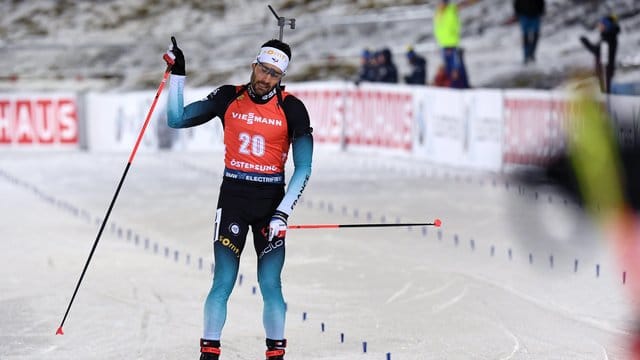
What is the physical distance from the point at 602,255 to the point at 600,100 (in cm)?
584

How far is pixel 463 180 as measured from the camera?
61.7 feet

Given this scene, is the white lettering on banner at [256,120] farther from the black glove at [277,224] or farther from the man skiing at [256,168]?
the black glove at [277,224]

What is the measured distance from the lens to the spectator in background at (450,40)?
2423 centimetres

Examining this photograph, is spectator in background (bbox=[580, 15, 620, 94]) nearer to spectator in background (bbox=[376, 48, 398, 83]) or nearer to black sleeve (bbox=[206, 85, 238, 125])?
spectator in background (bbox=[376, 48, 398, 83])

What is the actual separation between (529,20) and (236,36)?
15976mm

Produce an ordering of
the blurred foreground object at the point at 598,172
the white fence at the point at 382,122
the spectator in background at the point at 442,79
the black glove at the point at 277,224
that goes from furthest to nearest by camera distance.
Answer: the spectator in background at the point at 442,79, the white fence at the point at 382,122, the blurred foreground object at the point at 598,172, the black glove at the point at 277,224

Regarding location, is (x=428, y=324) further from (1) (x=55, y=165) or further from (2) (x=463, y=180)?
(1) (x=55, y=165)

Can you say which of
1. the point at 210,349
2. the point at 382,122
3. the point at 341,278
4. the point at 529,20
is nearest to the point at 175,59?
the point at 210,349

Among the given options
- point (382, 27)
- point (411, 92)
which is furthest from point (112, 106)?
point (382, 27)

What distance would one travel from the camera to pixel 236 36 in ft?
129

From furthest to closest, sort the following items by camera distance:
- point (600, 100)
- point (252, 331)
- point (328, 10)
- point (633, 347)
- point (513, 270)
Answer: point (328, 10) < point (600, 100) < point (513, 270) < point (252, 331) < point (633, 347)

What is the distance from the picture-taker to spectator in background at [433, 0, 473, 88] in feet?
79.5


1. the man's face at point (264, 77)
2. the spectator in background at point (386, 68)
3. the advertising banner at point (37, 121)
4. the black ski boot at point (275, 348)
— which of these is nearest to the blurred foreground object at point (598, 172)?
the spectator in background at point (386, 68)

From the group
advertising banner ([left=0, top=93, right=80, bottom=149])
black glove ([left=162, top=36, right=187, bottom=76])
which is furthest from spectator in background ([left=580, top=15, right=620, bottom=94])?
black glove ([left=162, top=36, right=187, bottom=76])
